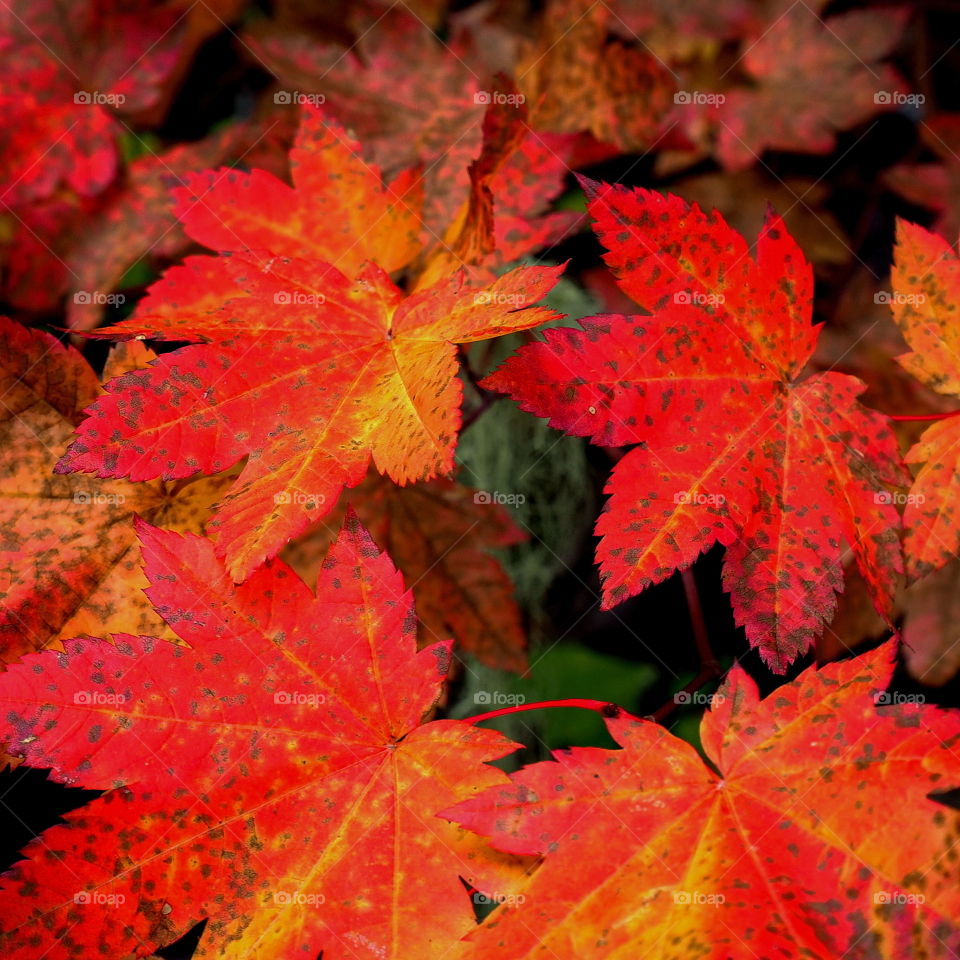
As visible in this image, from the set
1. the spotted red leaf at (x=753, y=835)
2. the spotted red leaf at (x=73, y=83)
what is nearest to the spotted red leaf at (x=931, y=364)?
the spotted red leaf at (x=753, y=835)

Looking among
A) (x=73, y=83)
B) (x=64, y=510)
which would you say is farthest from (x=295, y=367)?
(x=73, y=83)

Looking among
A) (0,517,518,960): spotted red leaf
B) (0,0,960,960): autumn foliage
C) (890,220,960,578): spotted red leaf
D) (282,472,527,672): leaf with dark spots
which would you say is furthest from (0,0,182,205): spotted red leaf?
(890,220,960,578): spotted red leaf

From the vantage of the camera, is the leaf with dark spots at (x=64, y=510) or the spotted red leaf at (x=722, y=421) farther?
the leaf with dark spots at (x=64, y=510)

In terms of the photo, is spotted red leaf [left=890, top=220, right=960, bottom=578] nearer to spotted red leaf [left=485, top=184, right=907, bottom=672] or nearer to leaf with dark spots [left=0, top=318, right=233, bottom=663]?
spotted red leaf [left=485, top=184, right=907, bottom=672]

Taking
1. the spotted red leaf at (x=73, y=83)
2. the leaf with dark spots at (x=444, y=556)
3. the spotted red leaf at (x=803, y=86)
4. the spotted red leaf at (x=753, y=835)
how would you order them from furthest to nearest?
the spotted red leaf at (x=803, y=86) → the spotted red leaf at (x=73, y=83) → the leaf with dark spots at (x=444, y=556) → the spotted red leaf at (x=753, y=835)

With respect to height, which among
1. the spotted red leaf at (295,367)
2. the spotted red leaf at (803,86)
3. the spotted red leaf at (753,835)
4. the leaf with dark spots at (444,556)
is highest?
the spotted red leaf at (295,367)

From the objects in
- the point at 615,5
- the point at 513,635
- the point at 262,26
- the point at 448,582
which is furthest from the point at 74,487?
the point at 615,5

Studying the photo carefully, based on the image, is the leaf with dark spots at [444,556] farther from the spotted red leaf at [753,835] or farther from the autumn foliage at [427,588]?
the spotted red leaf at [753,835]
